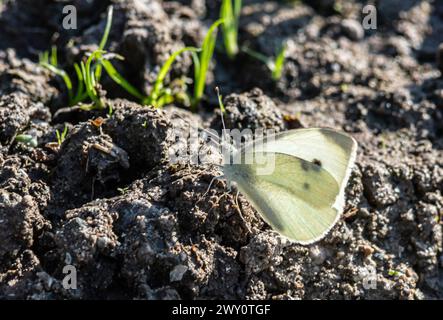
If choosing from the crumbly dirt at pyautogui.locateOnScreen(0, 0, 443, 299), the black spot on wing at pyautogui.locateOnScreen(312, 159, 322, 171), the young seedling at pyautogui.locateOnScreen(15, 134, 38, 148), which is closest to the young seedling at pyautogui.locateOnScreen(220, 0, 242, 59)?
the crumbly dirt at pyautogui.locateOnScreen(0, 0, 443, 299)

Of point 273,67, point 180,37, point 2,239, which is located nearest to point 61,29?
point 180,37

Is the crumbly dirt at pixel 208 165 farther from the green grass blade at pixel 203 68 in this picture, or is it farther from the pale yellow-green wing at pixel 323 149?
the pale yellow-green wing at pixel 323 149

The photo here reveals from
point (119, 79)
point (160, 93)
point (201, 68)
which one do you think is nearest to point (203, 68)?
point (201, 68)

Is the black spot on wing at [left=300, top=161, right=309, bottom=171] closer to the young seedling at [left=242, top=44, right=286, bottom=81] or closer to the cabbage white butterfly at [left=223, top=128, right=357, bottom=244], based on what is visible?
the cabbage white butterfly at [left=223, top=128, right=357, bottom=244]

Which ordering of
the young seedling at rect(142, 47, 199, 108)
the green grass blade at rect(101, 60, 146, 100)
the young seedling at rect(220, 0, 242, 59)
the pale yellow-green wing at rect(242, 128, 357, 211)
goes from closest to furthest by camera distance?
the pale yellow-green wing at rect(242, 128, 357, 211), the green grass blade at rect(101, 60, 146, 100), the young seedling at rect(142, 47, 199, 108), the young seedling at rect(220, 0, 242, 59)
